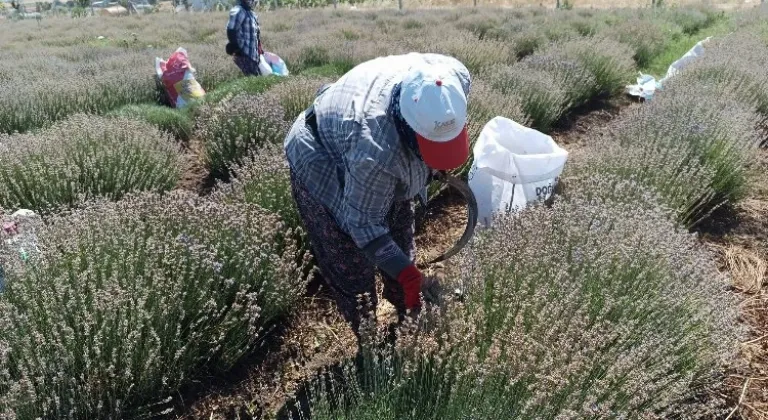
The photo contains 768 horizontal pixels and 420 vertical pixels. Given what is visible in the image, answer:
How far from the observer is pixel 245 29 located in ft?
19.8

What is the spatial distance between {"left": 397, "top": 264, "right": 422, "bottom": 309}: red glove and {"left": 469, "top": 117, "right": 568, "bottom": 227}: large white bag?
122 centimetres

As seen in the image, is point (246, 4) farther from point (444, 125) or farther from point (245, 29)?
point (444, 125)

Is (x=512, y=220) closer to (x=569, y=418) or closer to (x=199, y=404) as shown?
(x=569, y=418)

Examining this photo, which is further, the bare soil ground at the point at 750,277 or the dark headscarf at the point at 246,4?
the dark headscarf at the point at 246,4

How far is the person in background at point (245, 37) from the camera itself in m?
5.98

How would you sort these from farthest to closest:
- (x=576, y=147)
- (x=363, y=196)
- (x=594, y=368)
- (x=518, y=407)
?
(x=576, y=147) → (x=363, y=196) → (x=594, y=368) → (x=518, y=407)

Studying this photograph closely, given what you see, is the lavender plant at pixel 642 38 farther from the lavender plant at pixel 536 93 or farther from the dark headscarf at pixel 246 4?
the dark headscarf at pixel 246 4

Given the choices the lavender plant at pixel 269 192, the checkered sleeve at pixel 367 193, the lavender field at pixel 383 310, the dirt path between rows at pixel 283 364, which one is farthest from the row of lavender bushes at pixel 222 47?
the checkered sleeve at pixel 367 193

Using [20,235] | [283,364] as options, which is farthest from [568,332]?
[20,235]

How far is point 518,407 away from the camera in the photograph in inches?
60.3

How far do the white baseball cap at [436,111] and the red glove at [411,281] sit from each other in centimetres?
40

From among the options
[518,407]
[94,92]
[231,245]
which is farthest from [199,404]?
[94,92]

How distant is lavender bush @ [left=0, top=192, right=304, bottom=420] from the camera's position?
1.82m

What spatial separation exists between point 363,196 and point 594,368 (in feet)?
2.92
